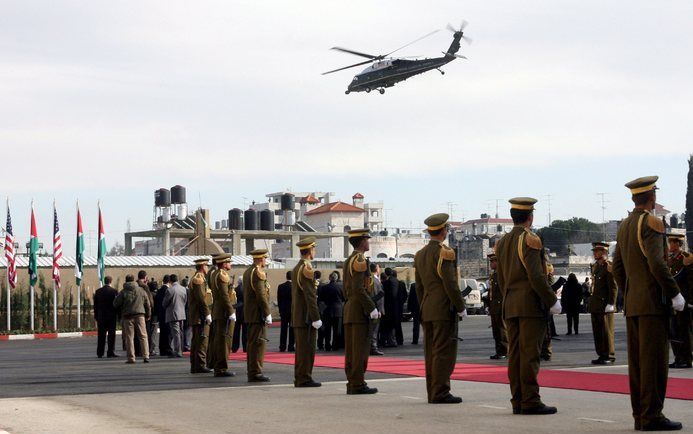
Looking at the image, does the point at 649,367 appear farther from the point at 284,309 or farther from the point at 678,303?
the point at 284,309

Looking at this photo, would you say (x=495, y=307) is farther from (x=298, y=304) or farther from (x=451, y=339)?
(x=451, y=339)

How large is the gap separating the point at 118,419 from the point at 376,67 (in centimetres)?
4708

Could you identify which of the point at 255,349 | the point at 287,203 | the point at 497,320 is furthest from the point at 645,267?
the point at 287,203

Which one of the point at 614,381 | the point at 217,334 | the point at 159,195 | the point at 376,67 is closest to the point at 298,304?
the point at 217,334

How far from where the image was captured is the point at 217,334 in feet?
57.3

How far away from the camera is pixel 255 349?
16078mm

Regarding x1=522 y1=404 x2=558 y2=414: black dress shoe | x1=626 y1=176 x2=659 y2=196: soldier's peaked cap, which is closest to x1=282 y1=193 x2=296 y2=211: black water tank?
x1=522 y1=404 x2=558 y2=414: black dress shoe

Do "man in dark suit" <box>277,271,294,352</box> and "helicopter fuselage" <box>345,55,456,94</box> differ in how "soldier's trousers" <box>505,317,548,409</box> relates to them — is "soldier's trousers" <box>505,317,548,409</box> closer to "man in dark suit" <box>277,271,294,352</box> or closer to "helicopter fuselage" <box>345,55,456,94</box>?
"man in dark suit" <box>277,271,294,352</box>

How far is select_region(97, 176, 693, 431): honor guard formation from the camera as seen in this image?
9.83 metres

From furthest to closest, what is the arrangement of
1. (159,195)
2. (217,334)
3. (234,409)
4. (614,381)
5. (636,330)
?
1. (159,195)
2. (217,334)
3. (614,381)
4. (234,409)
5. (636,330)

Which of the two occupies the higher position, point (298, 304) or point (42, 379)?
point (298, 304)

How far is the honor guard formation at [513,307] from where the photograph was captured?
9.83 m

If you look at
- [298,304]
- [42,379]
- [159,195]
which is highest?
[159,195]

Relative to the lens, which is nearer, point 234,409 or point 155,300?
point 234,409
